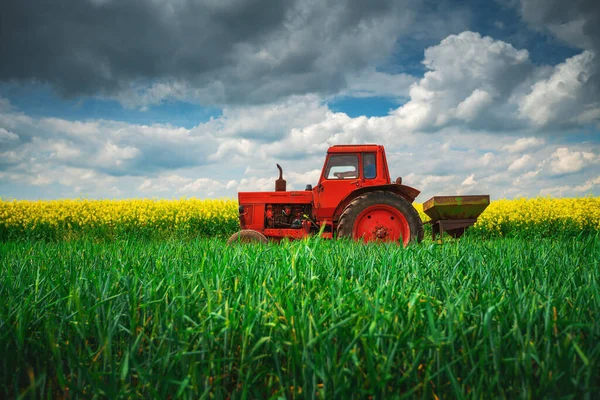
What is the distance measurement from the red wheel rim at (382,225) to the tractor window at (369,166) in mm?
640

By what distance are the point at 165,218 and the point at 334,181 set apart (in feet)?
22.0

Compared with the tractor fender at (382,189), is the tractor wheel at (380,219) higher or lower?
lower

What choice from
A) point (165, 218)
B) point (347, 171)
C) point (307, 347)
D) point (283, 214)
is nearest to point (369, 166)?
point (347, 171)

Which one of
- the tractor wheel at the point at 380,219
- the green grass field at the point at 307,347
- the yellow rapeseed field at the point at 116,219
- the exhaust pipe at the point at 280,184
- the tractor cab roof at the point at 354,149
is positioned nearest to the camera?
the green grass field at the point at 307,347

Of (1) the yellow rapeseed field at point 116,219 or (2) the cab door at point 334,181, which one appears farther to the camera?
(1) the yellow rapeseed field at point 116,219

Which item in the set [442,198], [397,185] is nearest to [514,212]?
[442,198]

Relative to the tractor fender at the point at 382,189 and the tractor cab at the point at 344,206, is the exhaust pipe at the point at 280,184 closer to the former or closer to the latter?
the tractor cab at the point at 344,206

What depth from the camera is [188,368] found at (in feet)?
4.65

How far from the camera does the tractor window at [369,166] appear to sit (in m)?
6.66

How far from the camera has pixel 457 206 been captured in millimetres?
6746

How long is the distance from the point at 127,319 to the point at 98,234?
1043 cm

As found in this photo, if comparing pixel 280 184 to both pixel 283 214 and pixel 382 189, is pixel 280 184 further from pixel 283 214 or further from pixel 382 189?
pixel 382 189

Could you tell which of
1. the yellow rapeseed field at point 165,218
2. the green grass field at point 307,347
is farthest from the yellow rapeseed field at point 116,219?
the green grass field at point 307,347

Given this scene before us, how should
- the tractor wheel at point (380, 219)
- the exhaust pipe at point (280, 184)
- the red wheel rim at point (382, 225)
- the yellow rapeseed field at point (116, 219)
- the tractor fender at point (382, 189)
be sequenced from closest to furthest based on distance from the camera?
the tractor wheel at point (380, 219) → the red wheel rim at point (382, 225) → the tractor fender at point (382, 189) → the exhaust pipe at point (280, 184) → the yellow rapeseed field at point (116, 219)
